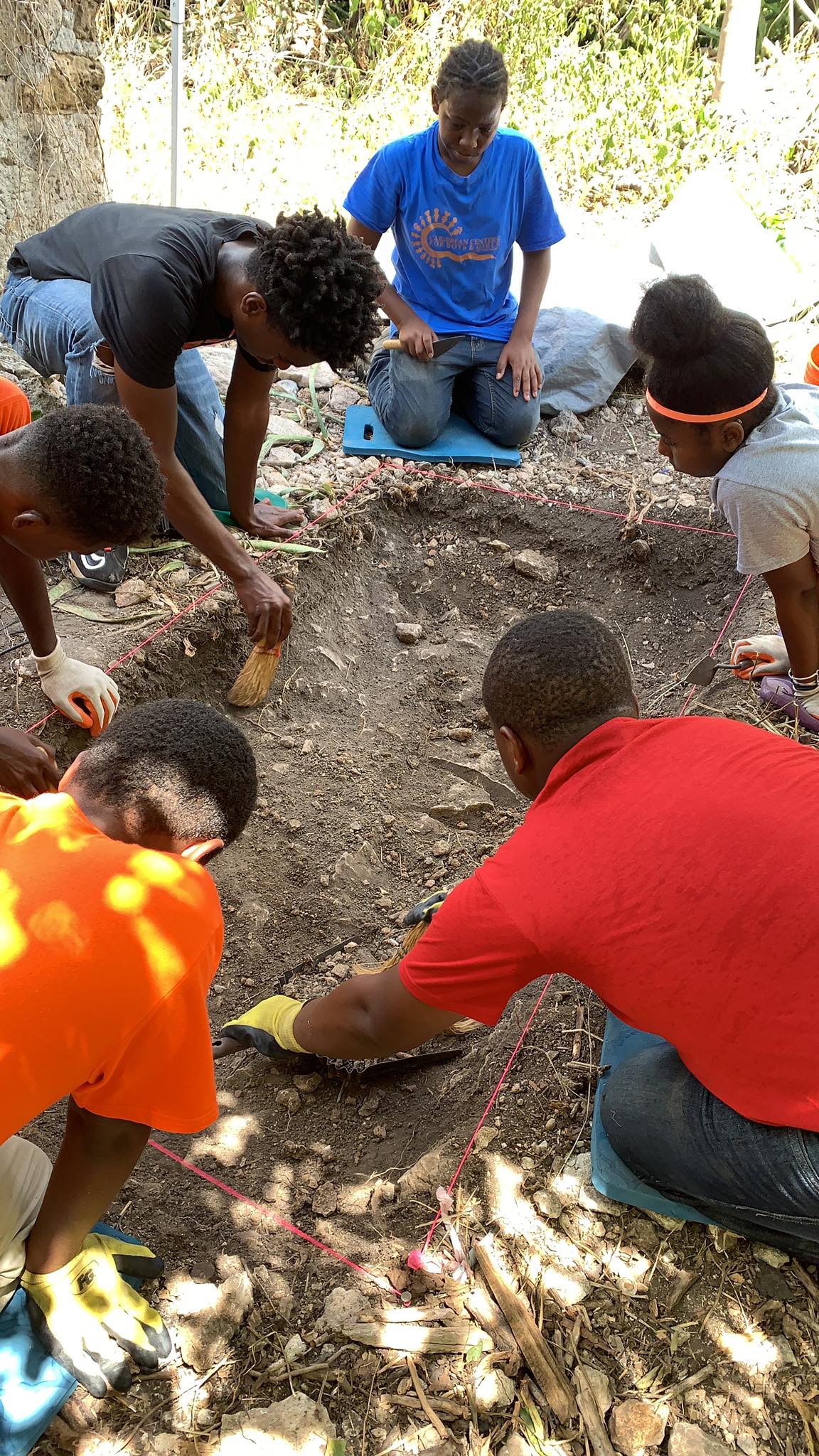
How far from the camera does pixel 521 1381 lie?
1.67 metres

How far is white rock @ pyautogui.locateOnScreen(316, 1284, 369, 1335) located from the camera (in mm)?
1745

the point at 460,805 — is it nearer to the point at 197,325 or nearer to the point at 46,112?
the point at 197,325

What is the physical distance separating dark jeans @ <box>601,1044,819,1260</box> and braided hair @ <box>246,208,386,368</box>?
1842 mm

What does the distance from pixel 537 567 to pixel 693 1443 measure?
301cm

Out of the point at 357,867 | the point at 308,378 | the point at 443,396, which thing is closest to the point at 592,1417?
the point at 357,867

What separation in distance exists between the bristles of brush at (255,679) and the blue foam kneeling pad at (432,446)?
4.71 feet

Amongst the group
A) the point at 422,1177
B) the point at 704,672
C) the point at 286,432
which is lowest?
the point at 422,1177

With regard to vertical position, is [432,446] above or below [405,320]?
below

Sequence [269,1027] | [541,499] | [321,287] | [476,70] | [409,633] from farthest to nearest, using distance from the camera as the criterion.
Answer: [541,499]
[409,633]
[476,70]
[321,287]
[269,1027]

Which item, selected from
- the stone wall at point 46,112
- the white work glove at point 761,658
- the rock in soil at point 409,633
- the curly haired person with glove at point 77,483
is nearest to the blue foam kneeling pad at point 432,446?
the rock in soil at point 409,633

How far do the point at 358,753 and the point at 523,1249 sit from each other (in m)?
1.76

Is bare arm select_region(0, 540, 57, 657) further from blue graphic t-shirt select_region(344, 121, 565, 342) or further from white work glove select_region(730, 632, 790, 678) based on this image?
blue graphic t-shirt select_region(344, 121, 565, 342)

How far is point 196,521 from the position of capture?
2891mm

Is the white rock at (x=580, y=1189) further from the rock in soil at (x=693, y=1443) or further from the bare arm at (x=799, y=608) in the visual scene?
the bare arm at (x=799, y=608)
